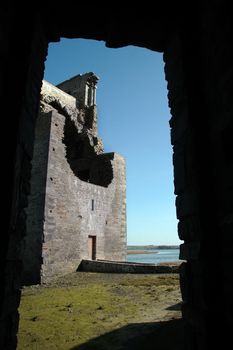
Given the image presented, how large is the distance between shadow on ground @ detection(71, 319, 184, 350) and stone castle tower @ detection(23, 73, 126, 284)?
322 inches

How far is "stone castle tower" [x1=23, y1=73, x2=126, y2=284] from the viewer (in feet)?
42.2

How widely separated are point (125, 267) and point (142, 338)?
368 inches

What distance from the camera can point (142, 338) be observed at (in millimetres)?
4309

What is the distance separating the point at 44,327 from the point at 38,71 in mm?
4091

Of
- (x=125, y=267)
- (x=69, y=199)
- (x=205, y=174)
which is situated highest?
(x=69, y=199)

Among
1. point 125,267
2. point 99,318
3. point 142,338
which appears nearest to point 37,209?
point 125,267

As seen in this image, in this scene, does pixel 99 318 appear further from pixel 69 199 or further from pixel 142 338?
pixel 69 199

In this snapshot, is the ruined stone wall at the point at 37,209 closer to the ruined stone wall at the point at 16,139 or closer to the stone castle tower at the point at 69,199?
the stone castle tower at the point at 69,199

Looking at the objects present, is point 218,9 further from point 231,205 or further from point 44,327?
point 44,327

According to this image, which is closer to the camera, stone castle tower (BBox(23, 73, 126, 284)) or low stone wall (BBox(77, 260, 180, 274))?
low stone wall (BBox(77, 260, 180, 274))

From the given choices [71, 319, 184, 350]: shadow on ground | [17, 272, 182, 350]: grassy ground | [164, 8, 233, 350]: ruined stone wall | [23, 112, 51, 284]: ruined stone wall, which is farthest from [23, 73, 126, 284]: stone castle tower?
[164, 8, 233, 350]: ruined stone wall

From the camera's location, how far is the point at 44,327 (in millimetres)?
5012

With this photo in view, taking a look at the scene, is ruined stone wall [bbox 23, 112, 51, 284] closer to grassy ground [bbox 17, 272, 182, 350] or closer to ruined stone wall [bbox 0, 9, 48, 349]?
grassy ground [bbox 17, 272, 182, 350]

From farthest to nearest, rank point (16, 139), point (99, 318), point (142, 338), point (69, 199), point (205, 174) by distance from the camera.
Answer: point (69, 199)
point (99, 318)
point (142, 338)
point (205, 174)
point (16, 139)
